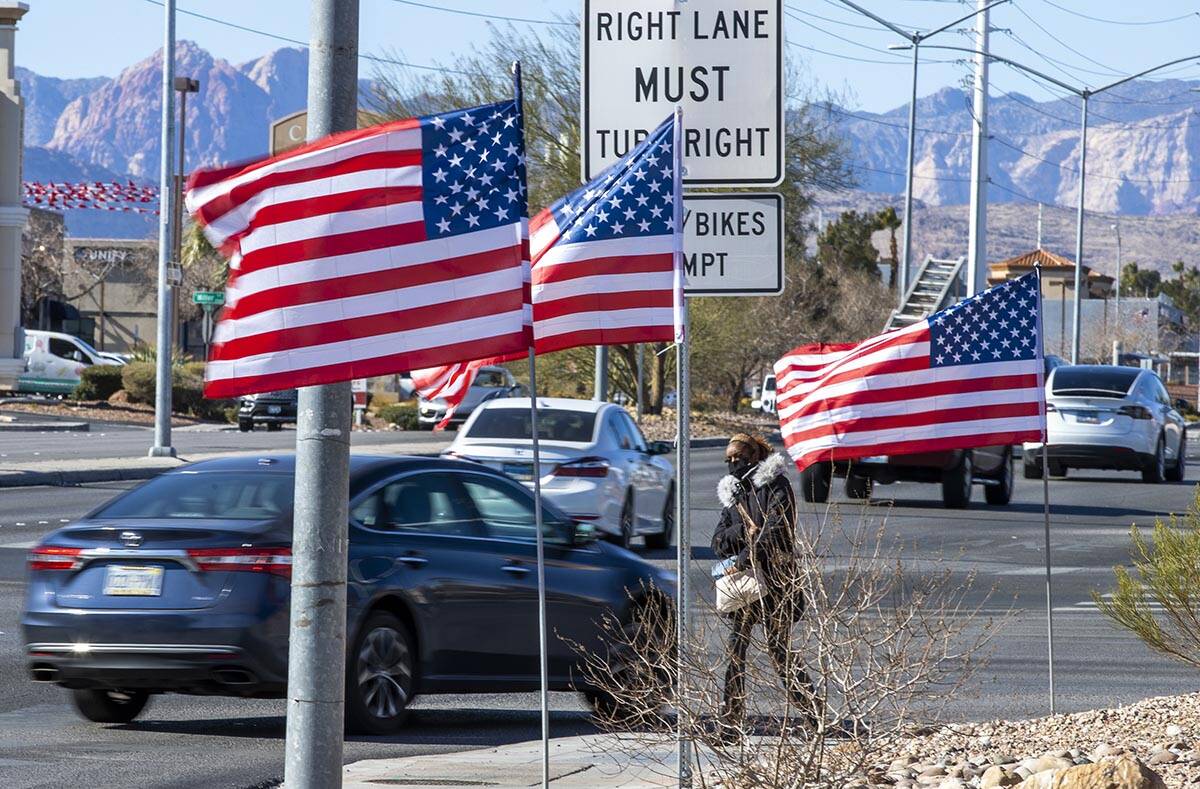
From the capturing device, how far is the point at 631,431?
66.9 ft

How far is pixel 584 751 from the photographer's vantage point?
373 inches

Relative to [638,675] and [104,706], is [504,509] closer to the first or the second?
[104,706]

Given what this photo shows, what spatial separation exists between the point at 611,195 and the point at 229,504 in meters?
3.70

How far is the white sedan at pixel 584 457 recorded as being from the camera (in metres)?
18.9

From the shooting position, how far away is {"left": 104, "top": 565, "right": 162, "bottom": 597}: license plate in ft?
32.1

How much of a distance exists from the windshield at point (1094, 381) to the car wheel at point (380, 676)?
69.1ft

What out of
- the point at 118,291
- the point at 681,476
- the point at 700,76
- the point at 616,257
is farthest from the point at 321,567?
the point at 118,291

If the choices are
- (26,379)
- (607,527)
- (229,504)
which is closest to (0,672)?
(229,504)

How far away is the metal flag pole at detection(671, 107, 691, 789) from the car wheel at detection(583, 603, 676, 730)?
0.11 m

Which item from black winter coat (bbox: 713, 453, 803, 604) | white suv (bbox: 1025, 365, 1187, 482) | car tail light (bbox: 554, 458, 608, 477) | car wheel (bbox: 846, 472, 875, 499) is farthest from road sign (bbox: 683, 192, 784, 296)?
white suv (bbox: 1025, 365, 1187, 482)

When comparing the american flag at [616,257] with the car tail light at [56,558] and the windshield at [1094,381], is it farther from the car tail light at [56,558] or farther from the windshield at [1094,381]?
the windshield at [1094,381]

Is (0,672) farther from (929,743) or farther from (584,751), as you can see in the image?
(929,743)

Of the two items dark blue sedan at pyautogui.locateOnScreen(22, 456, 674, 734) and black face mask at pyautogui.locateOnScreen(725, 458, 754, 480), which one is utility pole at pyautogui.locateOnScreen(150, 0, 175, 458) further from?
black face mask at pyautogui.locateOnScreen(725, 458, 754, 480)

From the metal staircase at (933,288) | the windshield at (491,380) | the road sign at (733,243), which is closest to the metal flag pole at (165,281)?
the metal staircase at (933,288)
